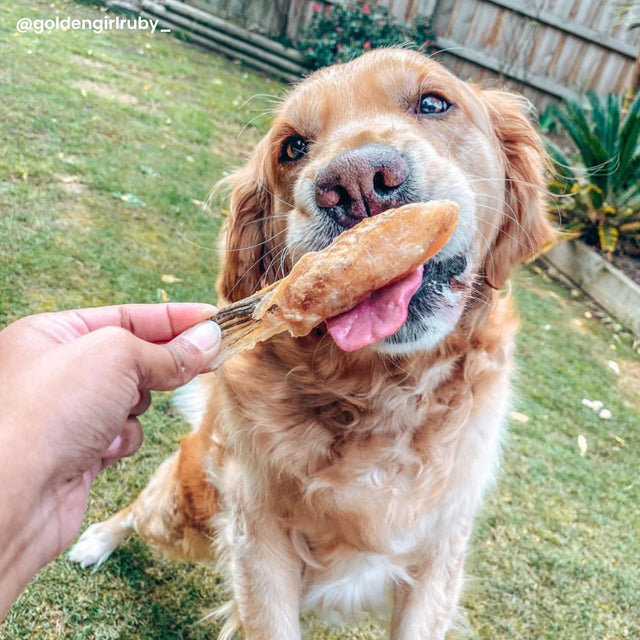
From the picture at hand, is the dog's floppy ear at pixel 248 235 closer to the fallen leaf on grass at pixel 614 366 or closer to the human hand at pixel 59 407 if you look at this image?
the human hand at pixel 59 407

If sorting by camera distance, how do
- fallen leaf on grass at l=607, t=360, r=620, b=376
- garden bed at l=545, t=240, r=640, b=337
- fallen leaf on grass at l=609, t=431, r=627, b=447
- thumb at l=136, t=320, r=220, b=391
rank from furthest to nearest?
garden bed at l=545, t=240, r=640, b=337
fallen leaf on grass at l=607, t=360, r=620, b=376
fallen leaf on grass at l=609, t=431, r=627, b=447
thumb at l=136, t=320, r=220, b=391

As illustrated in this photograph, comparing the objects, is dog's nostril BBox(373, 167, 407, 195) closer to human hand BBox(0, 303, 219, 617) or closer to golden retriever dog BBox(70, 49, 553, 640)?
golden retriever dog BBox(70, 49, 553, 640)

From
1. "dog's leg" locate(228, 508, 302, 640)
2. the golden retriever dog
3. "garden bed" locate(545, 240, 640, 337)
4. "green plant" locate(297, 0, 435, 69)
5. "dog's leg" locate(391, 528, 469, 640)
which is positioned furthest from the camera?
"green plant" locate(297, 0, 435, 69)

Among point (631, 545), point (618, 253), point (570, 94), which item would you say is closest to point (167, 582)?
point (631, 545)

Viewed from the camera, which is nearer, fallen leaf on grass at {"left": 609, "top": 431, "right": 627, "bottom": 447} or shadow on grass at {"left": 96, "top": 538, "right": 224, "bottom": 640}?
shadow on grass at {"left": 96, "top": 538, "right": 224, "bottom": 640}

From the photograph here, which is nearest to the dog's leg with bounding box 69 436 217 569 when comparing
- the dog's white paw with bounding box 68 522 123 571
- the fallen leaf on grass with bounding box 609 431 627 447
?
the dog's white paw with bounding box 68 522 123 571

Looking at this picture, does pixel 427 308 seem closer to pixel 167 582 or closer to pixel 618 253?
pixel 167 582
